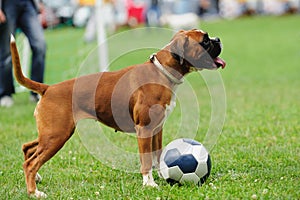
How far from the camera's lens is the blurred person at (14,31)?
8719 mm

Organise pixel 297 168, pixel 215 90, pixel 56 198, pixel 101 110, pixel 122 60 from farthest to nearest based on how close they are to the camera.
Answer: pixel 122 60 → pixel 215 90 → pixel 297 168 → pixel 101 110 → pixel 56 198

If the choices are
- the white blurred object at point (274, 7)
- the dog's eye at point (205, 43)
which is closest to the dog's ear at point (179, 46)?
the dog's eye at point (205, 43)

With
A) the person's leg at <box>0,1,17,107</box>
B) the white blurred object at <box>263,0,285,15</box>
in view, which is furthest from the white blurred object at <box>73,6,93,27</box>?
the person's leg at <box>0,1,17,107</box>

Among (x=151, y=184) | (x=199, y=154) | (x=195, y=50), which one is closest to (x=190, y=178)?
(x=199, y=154)

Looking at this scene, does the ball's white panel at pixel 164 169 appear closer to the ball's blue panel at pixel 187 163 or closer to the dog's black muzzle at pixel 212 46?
the ball's blue panel at pixel 187 163

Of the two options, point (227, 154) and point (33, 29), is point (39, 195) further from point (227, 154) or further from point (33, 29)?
point (33, 29)

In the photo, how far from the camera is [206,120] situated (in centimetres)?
781

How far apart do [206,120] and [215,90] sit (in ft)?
7.98

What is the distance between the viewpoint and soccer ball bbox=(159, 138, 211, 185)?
4.74m

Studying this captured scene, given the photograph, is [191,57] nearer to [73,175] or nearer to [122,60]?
[73,175]

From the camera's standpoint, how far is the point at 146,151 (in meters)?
4.78

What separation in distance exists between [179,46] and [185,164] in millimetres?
991

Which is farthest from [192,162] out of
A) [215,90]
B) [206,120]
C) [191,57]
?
[215,90]

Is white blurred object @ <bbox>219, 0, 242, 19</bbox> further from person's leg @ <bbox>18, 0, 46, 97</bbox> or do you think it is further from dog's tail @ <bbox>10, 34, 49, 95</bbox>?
dog's tail @ <bbox>10, 34, 49, 95</bbox>
